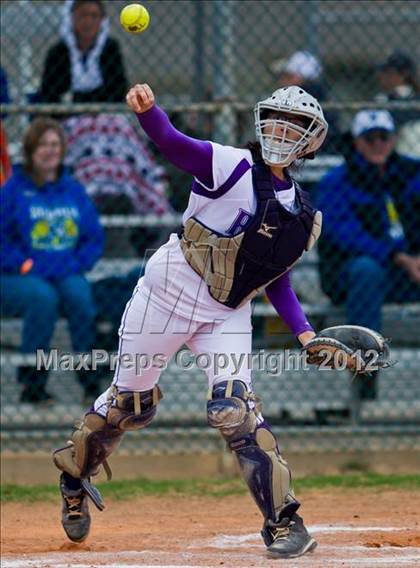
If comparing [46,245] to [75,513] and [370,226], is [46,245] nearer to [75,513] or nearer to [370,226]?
[370,226]

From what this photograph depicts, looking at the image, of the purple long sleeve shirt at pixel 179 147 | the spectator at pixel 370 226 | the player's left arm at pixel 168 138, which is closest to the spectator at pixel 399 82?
the spectator at pixel 370 226

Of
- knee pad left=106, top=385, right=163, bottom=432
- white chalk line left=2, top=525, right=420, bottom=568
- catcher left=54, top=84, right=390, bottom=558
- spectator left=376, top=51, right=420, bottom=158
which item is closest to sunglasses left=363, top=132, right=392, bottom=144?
spectator left=376, top=51, right=420, bottom=158

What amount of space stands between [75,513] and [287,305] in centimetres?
124

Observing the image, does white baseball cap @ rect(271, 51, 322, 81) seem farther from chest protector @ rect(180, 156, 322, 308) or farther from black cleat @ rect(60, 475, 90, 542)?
black cleat @ rect(60, 475, 90, 542)

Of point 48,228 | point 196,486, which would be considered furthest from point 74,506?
point 48,228

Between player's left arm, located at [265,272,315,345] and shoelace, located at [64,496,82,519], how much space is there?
3.77 feet

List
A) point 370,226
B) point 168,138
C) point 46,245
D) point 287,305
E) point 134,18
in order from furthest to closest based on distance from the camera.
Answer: point 370,226 → point 46,245 → point 287,305 → point 134,18 → point 168,138

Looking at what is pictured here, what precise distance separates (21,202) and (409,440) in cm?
254

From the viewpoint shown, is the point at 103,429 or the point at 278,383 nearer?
→ the point at 103,429

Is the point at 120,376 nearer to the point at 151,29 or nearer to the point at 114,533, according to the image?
the point at 114,533

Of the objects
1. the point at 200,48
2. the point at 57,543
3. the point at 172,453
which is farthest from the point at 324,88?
the point at 57,543

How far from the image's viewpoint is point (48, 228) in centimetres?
646

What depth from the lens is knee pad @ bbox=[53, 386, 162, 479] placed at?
4.60 metres

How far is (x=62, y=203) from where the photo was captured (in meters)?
6.48
